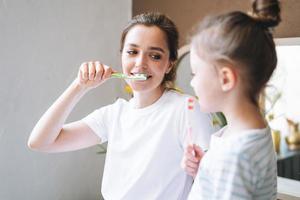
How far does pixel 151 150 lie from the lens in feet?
2.99

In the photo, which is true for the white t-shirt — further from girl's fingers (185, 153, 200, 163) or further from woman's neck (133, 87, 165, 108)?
girl's fingers (185, 153, 200, 163)

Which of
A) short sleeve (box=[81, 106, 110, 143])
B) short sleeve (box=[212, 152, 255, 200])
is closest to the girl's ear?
short sleeve (box=[212, 152, 255, 200])

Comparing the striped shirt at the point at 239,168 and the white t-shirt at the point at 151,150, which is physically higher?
the striped shirt at the point at 239,168

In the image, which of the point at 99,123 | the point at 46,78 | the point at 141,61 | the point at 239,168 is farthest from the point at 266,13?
the point at 46,78

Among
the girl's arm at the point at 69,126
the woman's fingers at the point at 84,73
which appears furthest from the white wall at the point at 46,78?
the woman's fingers at the point at 84,73

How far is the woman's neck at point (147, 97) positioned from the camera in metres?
0.99

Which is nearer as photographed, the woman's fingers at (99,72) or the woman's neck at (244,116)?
the woman's neck at (244,116)

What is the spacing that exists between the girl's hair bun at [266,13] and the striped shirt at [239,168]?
0.18 metres

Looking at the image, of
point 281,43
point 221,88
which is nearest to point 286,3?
point 281,43

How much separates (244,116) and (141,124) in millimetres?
413

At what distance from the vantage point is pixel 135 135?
0.97m

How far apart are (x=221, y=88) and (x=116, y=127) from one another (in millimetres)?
482

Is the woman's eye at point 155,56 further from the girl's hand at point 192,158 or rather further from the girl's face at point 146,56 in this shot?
the girl's hand at point 192,158

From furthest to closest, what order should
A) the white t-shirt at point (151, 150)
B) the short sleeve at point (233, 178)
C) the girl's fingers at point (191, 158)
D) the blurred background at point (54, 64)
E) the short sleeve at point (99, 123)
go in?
1. the blurred background at point (54, 64)
2. the short sleeve at point (99, 123)
3. the white t-shirt at point (151, 150)
4. the girl's fingers at point (191, 158)
5. the short sleeve at point (233, 178)
